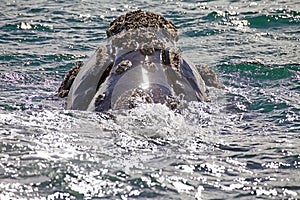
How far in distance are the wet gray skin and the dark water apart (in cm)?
20

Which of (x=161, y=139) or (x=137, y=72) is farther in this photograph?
(x=137, y=72)

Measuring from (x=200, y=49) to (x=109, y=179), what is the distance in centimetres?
562

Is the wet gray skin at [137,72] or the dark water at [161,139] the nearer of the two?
the dark water at [161,139]

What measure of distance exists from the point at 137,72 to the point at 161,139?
1076mm

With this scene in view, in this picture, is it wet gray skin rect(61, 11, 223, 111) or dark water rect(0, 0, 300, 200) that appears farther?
wet gray skin rect(61, 11, 223, 111)

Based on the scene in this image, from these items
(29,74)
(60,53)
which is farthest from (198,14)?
(29,74)

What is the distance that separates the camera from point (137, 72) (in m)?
6.03

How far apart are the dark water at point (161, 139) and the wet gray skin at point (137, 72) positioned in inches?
7.7

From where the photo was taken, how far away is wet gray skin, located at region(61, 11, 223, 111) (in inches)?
228

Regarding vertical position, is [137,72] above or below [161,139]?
above

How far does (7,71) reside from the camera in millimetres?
8727

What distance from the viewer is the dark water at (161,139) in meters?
4.34

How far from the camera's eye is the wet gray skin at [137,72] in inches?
228

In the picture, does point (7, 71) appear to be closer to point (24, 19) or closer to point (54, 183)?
point (24, 19)
